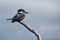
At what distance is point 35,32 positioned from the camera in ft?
14.6

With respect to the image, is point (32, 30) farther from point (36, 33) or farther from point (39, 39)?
point (39, 39)

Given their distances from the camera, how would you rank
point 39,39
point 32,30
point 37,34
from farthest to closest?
point 32,30, point 37,34, point 39,39

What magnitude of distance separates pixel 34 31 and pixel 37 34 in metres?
0.29

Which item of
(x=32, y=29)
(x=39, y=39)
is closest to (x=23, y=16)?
(x=32, y=29)

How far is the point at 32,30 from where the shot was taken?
4.59 metres

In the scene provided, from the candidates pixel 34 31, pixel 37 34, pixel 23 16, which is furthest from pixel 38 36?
pixel 23 16

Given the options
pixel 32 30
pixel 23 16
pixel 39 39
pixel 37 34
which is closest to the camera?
pixel 39 39

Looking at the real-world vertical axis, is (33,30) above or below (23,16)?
above

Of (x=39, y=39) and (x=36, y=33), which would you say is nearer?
(x=39, y=39)

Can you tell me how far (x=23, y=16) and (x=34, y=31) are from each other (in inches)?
228

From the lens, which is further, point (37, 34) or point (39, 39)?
point (37, 34)

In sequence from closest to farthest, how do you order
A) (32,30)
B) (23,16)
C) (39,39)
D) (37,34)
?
1. (39,39)
2. (37,34)
3. (32,30)
4. (23,16)

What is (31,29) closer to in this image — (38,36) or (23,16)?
(38,36)

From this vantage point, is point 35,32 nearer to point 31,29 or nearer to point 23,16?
point 31,29
